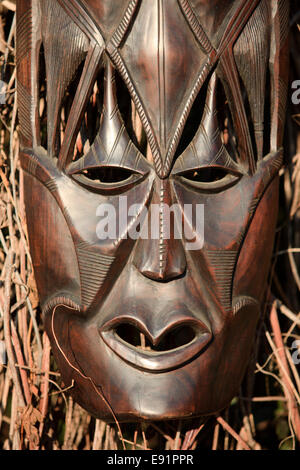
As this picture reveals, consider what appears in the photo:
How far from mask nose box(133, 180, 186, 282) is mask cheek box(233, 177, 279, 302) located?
0.13m

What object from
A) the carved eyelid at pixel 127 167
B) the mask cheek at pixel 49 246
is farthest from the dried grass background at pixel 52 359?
the carved eyelid at pixel 127 167

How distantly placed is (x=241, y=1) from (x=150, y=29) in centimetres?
19

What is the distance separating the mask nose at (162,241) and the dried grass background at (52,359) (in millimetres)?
316

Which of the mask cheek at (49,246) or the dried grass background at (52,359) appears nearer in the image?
the mask cheek at (49,246)

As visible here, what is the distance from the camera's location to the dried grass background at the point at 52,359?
1390mm

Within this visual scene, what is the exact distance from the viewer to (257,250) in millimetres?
1272

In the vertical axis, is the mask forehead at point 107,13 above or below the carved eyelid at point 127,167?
above

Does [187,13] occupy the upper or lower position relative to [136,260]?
upper

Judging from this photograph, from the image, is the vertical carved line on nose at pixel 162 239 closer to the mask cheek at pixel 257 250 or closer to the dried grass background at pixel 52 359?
the mask cheek at pixel 257 250

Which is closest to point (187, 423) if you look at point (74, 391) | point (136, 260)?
point (74, 391)

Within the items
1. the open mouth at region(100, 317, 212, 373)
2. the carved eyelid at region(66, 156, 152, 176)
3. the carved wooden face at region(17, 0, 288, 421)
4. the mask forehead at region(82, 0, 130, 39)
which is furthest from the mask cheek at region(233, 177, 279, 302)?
the mask forehead at region(82, 0, 130, 39)

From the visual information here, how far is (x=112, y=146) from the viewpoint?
1193mm

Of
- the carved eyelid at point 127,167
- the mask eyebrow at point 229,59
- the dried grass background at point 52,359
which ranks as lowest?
the dried grass background at point 52,359

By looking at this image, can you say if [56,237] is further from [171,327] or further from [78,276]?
[171,327]
